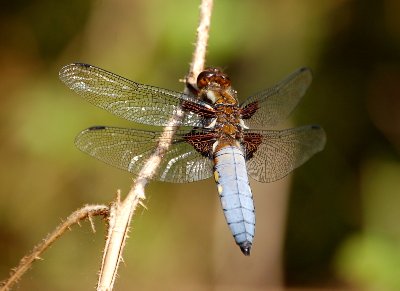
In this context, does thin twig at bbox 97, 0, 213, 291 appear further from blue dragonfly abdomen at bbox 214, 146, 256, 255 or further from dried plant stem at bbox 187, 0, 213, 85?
blue dragonfly abdomen at bbox 214, 146, 256, 255

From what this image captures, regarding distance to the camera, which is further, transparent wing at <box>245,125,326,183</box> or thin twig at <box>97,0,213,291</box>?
transparent wing at <box>245,125,326,183</box>

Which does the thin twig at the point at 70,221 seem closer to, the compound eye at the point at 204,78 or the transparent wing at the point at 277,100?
the compound eye at the point at 204,78

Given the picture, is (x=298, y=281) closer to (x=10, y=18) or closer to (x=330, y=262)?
(x=330, y=262)

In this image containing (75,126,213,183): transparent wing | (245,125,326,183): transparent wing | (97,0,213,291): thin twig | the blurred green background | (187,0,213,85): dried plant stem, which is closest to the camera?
(97,0,213,291): thin twig

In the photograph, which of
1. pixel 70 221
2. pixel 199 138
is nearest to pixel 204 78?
pixel 199 138

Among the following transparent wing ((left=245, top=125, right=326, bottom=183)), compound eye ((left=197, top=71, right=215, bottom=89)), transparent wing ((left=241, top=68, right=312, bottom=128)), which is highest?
transparent wing ((left=241, top=68, right=312, bottom=128))

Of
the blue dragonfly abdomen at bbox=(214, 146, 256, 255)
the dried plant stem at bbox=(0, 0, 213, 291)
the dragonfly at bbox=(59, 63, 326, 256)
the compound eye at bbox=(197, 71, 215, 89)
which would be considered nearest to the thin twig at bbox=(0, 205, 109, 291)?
the dried plant stem at bbox=(0, 0, 213, 291)

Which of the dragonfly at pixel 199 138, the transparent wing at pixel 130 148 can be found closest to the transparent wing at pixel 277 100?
the dragonfly at pixel 199 138
